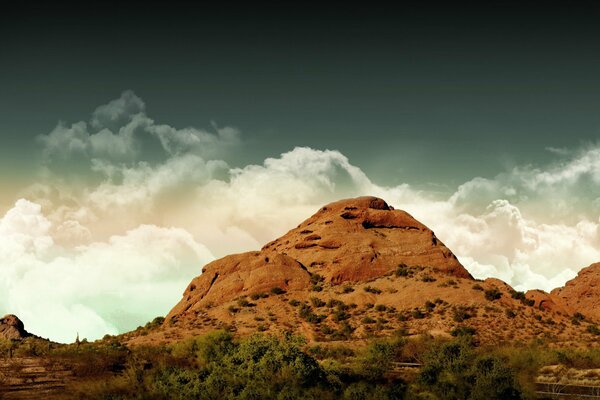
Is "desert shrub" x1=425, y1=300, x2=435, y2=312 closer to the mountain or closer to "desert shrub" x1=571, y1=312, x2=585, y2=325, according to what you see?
the mountain

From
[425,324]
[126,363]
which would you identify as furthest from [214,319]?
[126,363]

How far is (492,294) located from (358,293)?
14.3 meters

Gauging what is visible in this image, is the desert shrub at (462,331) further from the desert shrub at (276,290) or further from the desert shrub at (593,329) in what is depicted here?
the desert shrub at (276,290)

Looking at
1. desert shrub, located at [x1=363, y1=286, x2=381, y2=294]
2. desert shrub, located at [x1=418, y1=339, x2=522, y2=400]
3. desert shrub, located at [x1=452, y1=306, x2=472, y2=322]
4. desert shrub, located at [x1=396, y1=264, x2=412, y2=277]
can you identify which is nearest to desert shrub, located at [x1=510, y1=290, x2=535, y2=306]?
desert shrub, located at [x1=452, y1=306, x2=472, y2=322]

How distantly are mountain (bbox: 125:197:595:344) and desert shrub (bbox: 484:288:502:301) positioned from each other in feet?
0.41

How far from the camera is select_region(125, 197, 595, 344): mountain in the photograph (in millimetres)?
57125

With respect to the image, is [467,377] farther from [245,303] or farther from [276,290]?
[276,290]

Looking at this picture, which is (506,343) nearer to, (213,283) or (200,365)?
(200,365)

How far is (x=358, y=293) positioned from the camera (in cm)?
6475

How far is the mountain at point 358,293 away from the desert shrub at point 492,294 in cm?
12

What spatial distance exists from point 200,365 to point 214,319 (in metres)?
31.0

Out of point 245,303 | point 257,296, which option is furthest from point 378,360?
point 257,296

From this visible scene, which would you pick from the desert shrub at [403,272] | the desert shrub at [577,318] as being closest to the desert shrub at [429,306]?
the desert shrub at [403,272]

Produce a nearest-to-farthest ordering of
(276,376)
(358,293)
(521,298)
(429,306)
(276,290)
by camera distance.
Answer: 1. (276,376)
2. (429,306)
3. (521,298)
4. (358,293)
5. (276,290)
